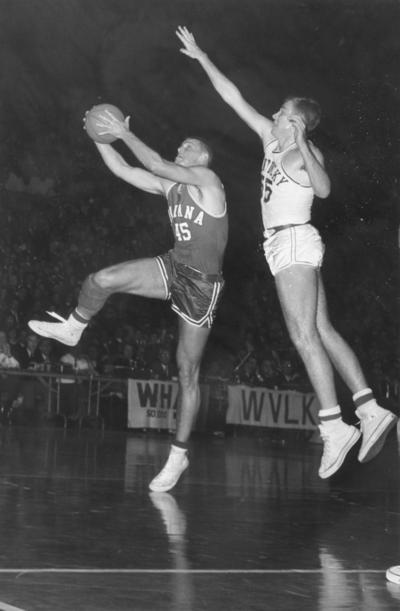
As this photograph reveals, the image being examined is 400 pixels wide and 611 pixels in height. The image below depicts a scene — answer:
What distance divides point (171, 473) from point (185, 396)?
0.49 meters

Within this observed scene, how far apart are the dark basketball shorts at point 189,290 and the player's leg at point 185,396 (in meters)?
0.08

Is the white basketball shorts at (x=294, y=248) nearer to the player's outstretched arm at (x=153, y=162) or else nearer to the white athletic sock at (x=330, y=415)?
the player's outstretched arm at (x=153, y=162)

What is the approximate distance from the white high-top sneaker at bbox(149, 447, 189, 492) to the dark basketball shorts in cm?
75

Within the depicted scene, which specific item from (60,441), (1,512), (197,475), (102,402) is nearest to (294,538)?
(1,512)

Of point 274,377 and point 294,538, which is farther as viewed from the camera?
point 274,377

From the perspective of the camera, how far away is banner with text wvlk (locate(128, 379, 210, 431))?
13.5 meters

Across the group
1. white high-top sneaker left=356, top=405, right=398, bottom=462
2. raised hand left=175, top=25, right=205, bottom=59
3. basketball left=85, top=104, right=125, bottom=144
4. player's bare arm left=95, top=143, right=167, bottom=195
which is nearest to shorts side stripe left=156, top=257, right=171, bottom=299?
player's bare arm left=95, top=143, right=167, bottom=195

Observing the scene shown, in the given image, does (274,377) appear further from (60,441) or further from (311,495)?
(311,495)

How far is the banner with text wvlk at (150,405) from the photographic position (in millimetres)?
13516

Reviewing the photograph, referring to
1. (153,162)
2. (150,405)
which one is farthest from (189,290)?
(150,405)

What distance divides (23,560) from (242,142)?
1669 centimetres

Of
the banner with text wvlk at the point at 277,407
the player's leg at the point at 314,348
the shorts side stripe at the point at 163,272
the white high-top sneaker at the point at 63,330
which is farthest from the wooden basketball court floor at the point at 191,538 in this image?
the banner with text wvlk at the point at 277,407

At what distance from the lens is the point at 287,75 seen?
18.7 meters

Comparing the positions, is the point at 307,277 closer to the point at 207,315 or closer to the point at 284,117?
the point at 284,117
